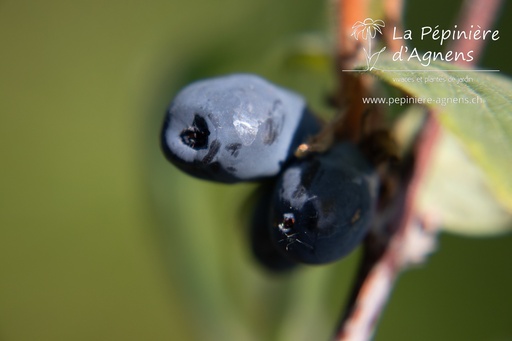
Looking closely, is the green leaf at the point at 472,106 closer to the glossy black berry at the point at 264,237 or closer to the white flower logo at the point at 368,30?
Result: the white flower logo at the point at 368,30

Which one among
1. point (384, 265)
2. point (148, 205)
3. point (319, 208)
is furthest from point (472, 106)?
point (148, 205)

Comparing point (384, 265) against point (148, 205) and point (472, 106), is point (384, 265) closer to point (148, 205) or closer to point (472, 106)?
point (472, 106)

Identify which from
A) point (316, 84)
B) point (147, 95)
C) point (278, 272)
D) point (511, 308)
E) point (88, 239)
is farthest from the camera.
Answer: point (88, 239)

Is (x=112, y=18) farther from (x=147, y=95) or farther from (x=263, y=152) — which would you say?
(x=263, y=152)

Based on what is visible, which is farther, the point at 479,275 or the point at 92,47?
the point at 92,47

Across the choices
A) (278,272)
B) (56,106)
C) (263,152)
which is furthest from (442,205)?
(56,106)
